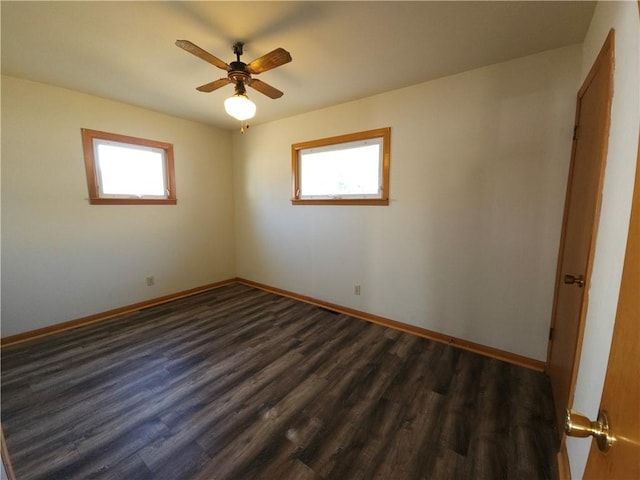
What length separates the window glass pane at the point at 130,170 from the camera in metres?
2.98

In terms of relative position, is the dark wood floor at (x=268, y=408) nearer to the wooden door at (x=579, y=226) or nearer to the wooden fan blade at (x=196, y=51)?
the wooden door at (x=579, y=226)

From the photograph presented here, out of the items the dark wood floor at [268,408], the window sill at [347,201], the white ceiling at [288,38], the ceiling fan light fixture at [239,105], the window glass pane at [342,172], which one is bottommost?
the dark wood floor at [268,408]

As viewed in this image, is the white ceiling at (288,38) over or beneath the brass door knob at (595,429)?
over

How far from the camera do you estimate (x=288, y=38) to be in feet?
6.05

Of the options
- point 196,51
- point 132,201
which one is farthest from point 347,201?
point 132,201

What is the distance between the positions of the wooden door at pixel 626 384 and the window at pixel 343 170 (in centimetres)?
233

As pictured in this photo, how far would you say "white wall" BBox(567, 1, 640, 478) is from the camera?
904 mm

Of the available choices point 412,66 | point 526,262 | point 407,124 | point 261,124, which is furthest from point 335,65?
point 526,262

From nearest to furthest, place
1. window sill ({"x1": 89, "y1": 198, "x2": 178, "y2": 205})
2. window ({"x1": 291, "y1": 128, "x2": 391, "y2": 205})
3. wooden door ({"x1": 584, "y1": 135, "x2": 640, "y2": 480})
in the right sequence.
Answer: wooden door ({"x1": 584, "y1": 135, "x2": 640, "y2": 480}) < window ({"x1": 291, "y1": 128, "x2": 391, "y2": 205}) < window sill ({"x1": 89, "y1": 198, "x2": 178, "y2": 205})

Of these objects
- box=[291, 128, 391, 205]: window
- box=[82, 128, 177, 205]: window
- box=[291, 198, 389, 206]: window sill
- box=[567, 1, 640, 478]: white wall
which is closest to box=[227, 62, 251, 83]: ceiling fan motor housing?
box=[291, 128, 391, 205]: window

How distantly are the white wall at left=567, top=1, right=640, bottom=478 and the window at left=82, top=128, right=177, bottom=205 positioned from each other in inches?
161

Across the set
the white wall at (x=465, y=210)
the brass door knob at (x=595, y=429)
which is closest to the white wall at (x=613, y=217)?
the brass door knob at (x=595, y=429)

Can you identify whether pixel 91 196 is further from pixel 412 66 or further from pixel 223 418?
pixel 412 66

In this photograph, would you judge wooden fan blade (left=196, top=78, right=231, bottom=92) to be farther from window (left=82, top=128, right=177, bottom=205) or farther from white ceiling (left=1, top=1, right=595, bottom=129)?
window (left=82, top=128, right=177, bottom=205)
